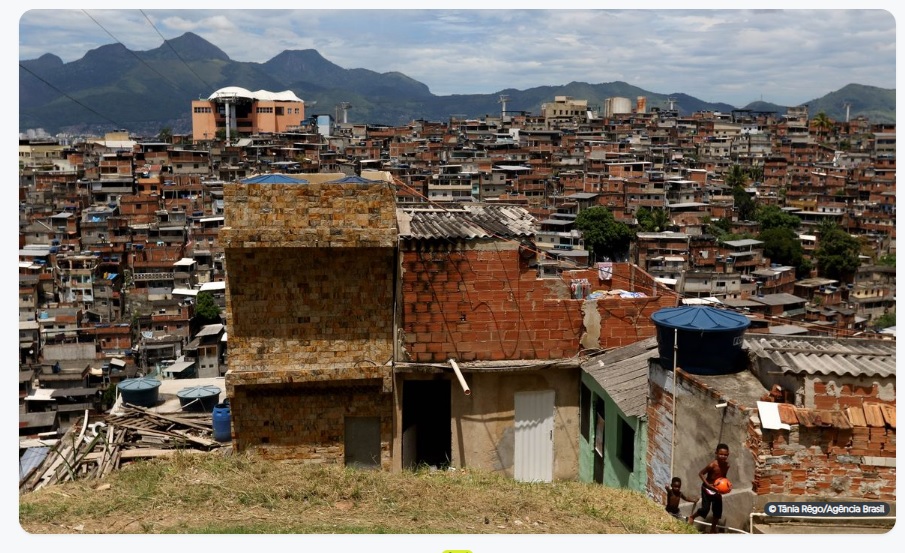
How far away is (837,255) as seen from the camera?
47.7 m

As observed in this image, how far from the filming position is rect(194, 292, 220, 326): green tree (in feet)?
132

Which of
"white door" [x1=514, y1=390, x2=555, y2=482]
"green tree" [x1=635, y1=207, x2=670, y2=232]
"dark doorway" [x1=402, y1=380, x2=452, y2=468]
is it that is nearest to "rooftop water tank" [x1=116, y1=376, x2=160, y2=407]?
"dark doorway" [x1=402, y1=380, x2=452, y2=468]

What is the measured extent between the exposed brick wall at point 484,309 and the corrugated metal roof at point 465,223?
0.16m

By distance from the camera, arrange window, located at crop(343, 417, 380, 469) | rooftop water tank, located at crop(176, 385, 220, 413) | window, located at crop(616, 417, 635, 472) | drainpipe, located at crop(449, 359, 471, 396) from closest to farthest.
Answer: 1. window, located at crop(616, 417, 635, 472)
2. drainpipe, located at crop(449, 359, 471, 396)
3. window, located at crop(343, 417, 380, 469)
4. rooftop water tank, located at crop(176, 385, 220, 413)

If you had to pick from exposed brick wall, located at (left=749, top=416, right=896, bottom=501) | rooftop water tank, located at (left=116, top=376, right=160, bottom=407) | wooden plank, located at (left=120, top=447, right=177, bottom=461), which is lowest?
wooden plank, located at (left=120, top=447, right=177, bottom=461)

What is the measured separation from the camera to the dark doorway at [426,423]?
27.0ft

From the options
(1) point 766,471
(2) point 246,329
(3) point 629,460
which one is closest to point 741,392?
(1) point 766,471

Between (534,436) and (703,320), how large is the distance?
8.62ft

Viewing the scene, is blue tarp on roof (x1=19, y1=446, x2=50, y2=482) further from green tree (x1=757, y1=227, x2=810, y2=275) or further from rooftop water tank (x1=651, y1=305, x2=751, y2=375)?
green tree (x1=757, y1=227, x2=810, y2=275)

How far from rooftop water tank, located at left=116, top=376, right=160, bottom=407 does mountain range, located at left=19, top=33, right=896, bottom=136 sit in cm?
7874

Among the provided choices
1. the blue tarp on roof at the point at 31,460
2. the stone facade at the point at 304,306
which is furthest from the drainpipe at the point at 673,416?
the blue tarp on roof at the point at 31,460

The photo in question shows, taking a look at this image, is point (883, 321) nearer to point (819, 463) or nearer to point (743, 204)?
point (743, 204)

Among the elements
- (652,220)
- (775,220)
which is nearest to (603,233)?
(652,220)

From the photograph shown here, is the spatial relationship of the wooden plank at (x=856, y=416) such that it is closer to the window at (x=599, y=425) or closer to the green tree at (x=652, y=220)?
the window at (x=599, y=425)
